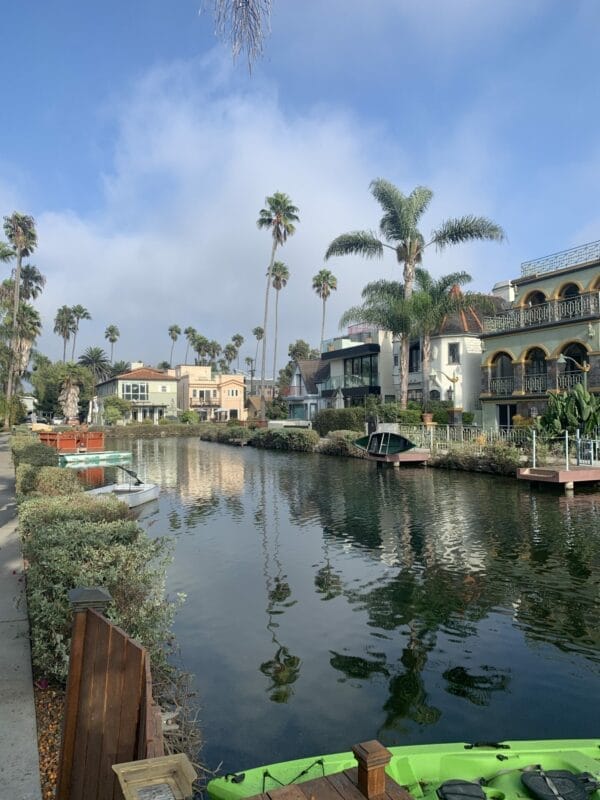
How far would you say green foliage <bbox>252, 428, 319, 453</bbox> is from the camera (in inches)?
1747

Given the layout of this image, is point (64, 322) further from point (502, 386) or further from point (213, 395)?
point (502, 386)

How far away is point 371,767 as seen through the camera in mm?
2611

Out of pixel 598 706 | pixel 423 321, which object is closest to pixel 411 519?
pixel 598 706

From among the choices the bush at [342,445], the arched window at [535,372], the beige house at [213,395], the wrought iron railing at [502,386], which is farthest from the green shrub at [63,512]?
the beige house at [213,395]

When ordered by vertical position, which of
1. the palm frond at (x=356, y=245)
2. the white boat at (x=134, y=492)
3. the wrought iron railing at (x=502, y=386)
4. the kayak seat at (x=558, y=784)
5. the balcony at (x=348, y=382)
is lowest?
the white boat at (x=134, y=492)

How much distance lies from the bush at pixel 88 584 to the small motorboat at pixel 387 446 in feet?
83.6

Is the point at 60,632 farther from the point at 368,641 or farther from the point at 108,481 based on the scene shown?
the point at 108,481

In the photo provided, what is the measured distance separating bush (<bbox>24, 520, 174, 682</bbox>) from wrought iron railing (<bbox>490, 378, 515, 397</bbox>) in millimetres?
33819

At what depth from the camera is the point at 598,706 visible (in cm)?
672

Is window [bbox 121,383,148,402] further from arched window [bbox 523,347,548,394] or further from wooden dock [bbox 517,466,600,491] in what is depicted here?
wooden dock [bbox 517,466,600,491]

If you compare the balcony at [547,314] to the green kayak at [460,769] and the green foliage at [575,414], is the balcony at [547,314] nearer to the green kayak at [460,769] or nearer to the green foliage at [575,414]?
the green foliage at [575,414]

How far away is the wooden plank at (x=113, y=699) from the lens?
3.55 m

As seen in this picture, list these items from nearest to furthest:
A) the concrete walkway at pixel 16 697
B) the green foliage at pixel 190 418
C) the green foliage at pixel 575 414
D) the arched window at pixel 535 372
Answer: the concrete walkway at pixel 16 697
the green foliage at pixel 575 414
the arched window at pixel 535 372
the green foliage at pixel 190 418

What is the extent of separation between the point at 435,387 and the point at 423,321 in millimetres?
6427
